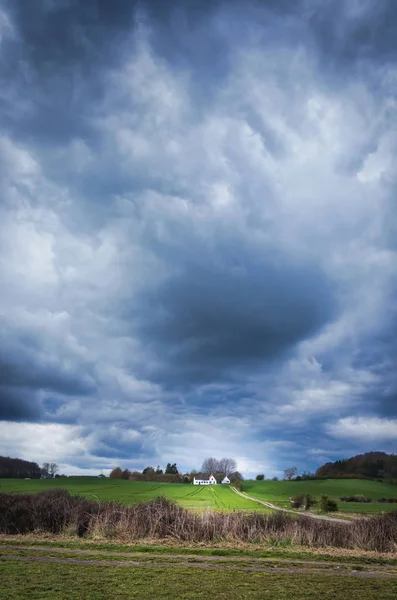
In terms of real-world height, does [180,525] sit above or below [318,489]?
below

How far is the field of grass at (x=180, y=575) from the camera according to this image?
12.5 metres

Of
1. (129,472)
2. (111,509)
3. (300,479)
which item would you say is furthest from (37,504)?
(300,479)

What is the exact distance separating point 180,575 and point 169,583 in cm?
162

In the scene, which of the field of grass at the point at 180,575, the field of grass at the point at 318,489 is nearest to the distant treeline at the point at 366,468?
the field of grass at the point at 318,489

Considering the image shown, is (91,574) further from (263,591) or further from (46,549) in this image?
(46,549)

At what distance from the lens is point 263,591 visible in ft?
42.6

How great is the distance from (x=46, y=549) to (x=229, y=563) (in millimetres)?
8584

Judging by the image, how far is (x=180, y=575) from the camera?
1516 centimetres

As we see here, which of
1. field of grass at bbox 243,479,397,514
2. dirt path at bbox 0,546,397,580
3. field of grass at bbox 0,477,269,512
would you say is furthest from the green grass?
field of grass at bbox 243,479,397,514

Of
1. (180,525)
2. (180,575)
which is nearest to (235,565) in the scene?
(180,575)

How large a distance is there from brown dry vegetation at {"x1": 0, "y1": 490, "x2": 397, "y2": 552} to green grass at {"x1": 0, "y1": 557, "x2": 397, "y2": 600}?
12.2 meters

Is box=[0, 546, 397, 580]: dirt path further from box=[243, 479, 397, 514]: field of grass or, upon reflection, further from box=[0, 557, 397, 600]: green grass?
box=[243, 479, 397, 514]: field of grass

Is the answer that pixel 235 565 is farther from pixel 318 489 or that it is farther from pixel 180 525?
pixel 318 489

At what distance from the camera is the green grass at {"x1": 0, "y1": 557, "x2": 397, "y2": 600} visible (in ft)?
40.0
